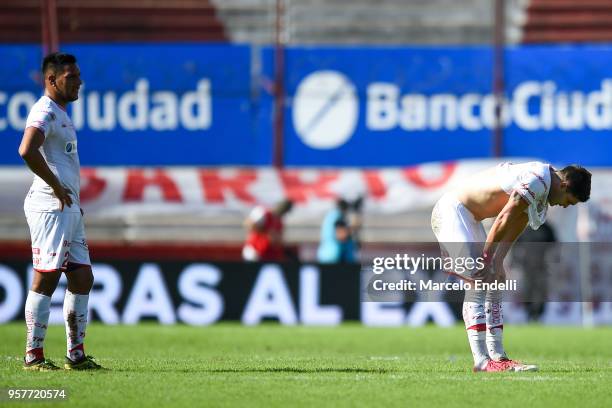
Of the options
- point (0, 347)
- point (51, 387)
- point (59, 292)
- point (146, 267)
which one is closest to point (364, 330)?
point (146, 267)

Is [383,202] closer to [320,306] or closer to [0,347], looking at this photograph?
[320,306]

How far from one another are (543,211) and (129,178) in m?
13.1

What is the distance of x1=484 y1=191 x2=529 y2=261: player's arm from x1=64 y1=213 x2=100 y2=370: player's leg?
3285 millimetres

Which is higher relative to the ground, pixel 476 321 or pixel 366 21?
pixel 366 21

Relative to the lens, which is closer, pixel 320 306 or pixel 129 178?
pixel 320 306

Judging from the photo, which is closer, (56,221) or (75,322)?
(56,221)

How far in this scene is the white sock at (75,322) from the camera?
386 inches

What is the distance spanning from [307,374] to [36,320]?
226 centimetres

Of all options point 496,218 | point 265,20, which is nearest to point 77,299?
point 496,218

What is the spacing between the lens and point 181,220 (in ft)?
72.0

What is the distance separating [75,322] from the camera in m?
9.81

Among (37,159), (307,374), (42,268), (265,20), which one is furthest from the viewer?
(265,20)

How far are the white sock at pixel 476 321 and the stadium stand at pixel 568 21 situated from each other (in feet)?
53.2

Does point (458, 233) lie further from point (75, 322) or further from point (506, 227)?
point (75, 322)
